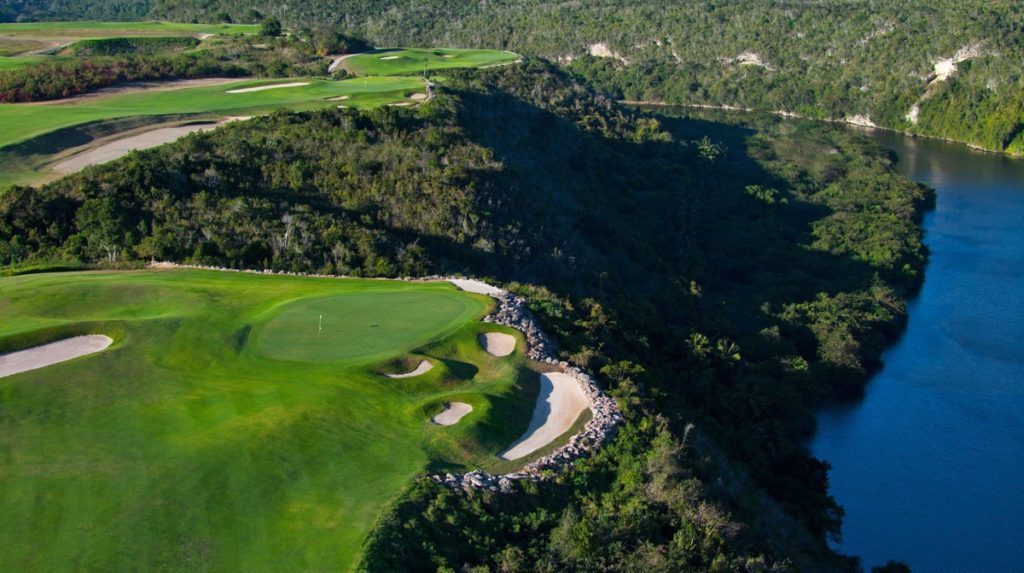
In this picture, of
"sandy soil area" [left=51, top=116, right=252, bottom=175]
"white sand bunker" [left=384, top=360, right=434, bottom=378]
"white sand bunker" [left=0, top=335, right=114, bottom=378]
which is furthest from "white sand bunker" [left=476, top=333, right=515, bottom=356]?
"sandy soil area" [left=51, top=116, right=252, bottom=175]

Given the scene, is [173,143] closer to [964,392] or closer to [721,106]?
[964,392]

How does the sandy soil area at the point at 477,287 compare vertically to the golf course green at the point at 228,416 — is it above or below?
below

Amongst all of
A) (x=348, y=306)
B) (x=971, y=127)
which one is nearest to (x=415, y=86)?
(x=348, y=306)

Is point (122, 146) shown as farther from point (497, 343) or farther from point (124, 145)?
point (497, 343)

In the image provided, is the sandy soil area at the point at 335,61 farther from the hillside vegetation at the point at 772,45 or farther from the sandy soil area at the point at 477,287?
the sandy soil area at the point at 477,287

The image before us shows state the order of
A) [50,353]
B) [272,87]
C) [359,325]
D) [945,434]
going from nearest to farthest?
[50,353], [359,325], [945,434], [272,87]

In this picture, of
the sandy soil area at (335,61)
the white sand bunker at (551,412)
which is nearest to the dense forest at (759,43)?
the sandy soil area at (335,61)

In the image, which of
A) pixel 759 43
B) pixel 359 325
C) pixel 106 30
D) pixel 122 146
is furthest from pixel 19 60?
pixel 759 43
